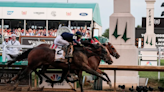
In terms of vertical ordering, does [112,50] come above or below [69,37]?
below

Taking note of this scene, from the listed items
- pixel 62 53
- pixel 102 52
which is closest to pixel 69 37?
pixel 62 53

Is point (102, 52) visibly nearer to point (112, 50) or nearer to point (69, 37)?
point (112, 50)

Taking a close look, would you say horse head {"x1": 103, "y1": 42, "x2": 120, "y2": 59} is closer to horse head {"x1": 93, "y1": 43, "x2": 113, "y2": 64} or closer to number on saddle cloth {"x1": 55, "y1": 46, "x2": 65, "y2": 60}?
horse head {"x1": 93, "y1": 43, "x2": 113, "y2": 64}

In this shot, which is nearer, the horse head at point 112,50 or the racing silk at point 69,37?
the racing silk at point 69,37

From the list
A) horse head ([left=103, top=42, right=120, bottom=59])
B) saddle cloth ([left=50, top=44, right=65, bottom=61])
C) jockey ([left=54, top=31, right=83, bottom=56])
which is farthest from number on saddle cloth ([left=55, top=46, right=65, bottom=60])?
horse head ([left=103, top=42, right=120, bottom=59])

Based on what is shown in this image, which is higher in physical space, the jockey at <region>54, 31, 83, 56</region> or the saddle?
the jockey at <region>54, 31, 83, 56</region>

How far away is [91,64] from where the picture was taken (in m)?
7.52

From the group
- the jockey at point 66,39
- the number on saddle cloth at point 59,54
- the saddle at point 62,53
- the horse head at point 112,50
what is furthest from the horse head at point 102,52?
the number on saddle cloth at point 59,54

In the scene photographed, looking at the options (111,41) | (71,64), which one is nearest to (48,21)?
(111,41)

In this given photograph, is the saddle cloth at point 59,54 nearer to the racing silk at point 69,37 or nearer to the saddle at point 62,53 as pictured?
the saddle at point 62,53

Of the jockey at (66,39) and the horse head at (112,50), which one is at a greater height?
the jockey at (66,39)

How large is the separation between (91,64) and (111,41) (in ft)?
4.77

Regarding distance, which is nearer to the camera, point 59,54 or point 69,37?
point 59,54

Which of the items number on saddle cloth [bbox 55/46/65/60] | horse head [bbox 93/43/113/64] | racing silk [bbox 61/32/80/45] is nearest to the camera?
number on saddle cloth [bbox 55/46/65/60]
